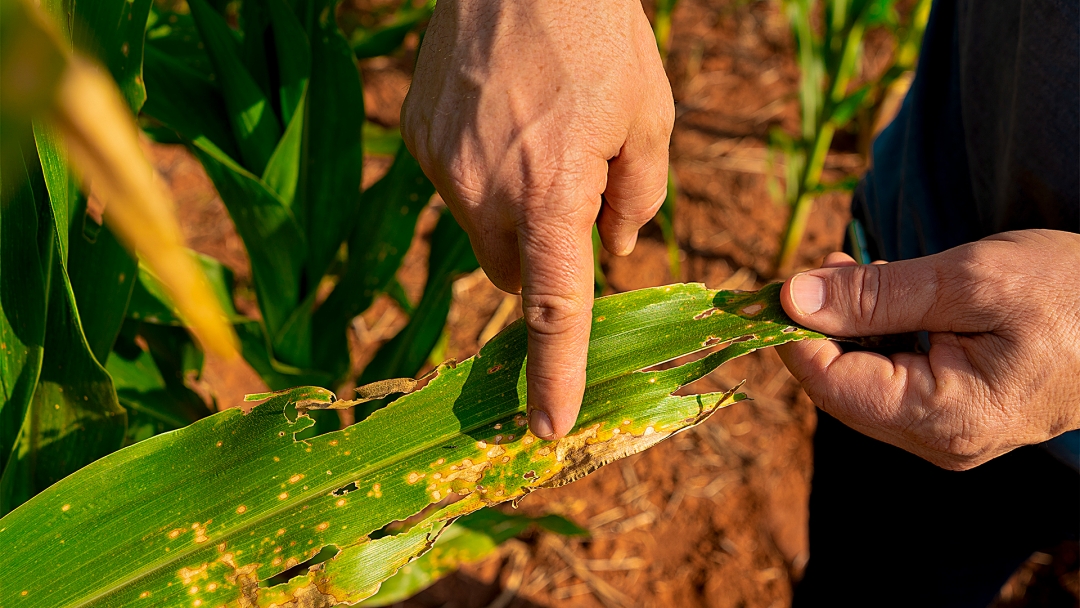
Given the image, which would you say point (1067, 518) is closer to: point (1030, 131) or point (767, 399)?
point (1030, 131)

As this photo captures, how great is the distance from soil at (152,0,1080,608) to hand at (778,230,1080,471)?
96 cm

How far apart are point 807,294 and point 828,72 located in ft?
4.63

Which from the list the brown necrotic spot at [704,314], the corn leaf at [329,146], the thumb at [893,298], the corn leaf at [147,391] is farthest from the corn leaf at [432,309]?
the thumb at [893,298]

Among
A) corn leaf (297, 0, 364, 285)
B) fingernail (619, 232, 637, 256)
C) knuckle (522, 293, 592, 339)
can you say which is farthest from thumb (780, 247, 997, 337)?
corn leaf (297, 0, 364, 285)

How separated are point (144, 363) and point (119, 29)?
52 cm

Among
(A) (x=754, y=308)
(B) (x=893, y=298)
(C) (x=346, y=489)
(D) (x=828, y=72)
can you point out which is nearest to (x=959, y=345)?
(B) (x=893, y=298)

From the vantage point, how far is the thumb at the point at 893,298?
678mm

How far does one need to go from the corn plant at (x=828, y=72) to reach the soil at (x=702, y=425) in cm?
27

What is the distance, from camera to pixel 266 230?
0.94 metres

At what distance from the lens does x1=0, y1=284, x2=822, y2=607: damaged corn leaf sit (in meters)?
0.63

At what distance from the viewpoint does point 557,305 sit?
1.88ft

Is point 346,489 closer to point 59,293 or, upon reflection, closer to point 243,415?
point 243,415

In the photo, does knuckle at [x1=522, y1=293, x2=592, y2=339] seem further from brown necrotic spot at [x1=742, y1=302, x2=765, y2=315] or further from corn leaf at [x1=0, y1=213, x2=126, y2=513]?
corn leaf at [x1=0, y1=213, x2=126, y2=513]

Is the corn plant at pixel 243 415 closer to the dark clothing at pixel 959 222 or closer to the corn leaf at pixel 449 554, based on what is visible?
the corn leaf at pixel 449 554
